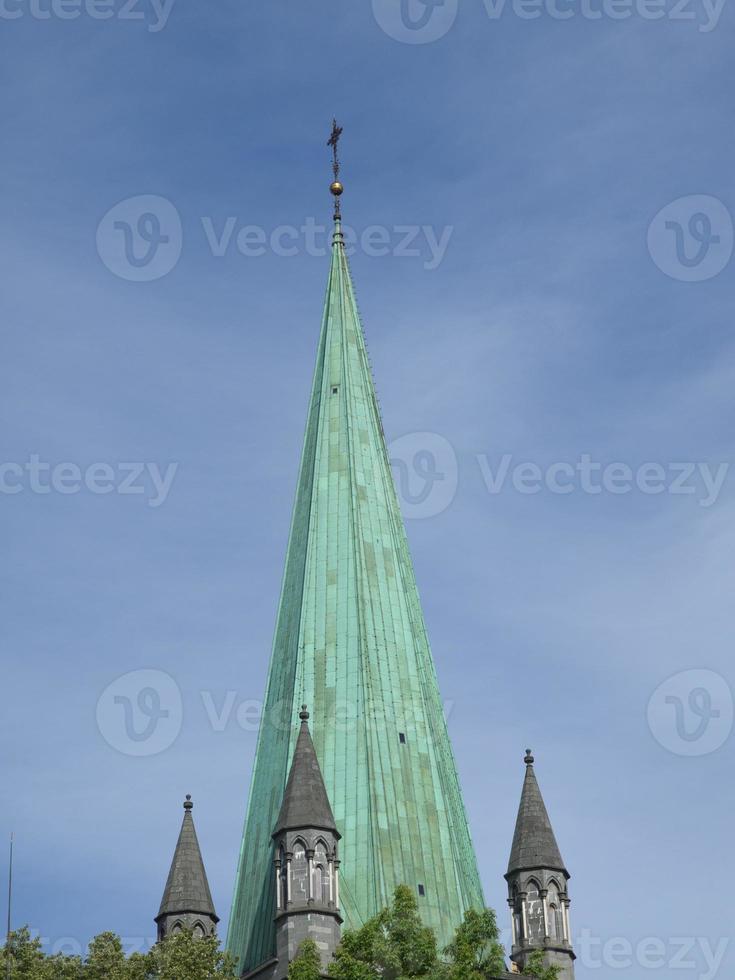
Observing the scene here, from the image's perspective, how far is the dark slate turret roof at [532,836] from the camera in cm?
6706

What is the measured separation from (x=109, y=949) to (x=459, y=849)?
14954 mm

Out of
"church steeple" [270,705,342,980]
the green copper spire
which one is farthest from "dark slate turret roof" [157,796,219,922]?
"church steeple" [270,705,342,980]

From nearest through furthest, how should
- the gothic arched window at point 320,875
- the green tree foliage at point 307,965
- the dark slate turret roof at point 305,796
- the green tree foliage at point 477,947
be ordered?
1. the green tree foliage at point 477,947
2. the green tree foliage at point 307,965
3. the gothic arched window at point 320,875
4. the dark slate turret roof at point 305,796

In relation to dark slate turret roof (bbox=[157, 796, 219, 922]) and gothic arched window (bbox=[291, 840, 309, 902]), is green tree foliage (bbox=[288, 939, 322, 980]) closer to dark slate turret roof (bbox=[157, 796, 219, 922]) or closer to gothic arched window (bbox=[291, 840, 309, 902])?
gothic arched window (bbox=[291, 840, 309, 902])

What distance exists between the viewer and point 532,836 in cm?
6744

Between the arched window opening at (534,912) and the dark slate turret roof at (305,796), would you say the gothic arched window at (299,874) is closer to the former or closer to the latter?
the dark slate turret roof at (305,796)

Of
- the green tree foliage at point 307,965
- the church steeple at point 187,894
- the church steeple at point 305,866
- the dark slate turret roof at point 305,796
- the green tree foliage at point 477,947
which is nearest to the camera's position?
the green tree foliage at point 477,947

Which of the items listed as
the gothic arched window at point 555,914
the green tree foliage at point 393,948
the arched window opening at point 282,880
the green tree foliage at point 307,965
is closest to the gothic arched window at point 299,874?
the arched window opening at point 282,880

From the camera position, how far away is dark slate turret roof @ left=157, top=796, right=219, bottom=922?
65.1 m

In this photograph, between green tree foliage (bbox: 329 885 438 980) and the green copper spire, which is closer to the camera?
green tree foliage (bbox: 329 885 438 980)

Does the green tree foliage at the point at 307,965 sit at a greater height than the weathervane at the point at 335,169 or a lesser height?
lesser

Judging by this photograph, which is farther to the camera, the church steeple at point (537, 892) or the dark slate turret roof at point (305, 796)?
the church steeple at point (537, 892)

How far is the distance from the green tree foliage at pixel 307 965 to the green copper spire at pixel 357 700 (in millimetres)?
3374

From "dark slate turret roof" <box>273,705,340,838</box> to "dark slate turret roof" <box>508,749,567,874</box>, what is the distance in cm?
594
